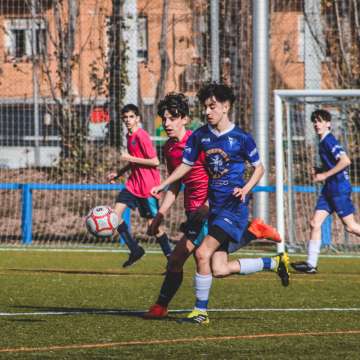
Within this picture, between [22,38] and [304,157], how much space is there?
18.7 feet

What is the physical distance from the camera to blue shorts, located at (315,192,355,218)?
Answer: 544 inches

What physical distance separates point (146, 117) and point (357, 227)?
8.06 m

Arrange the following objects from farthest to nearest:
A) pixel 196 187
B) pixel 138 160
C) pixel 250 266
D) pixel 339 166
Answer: pixel 138 160
pixel 339 166
pixel 196 187
pixel 250 266

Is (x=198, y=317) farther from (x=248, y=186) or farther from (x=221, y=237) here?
(x=248, y=186)

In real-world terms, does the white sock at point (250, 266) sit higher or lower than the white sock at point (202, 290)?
higher

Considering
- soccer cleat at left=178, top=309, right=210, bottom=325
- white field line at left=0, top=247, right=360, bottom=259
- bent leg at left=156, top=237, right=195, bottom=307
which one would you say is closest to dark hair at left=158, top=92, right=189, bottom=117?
bent leg at left=156, top=237, right=195, bottom=307

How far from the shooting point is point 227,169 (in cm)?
891

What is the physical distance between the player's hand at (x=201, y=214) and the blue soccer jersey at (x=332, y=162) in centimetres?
422

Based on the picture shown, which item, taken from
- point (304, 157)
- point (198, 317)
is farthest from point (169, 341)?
point (304, 157)

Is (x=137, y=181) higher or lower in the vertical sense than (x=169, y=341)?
higher

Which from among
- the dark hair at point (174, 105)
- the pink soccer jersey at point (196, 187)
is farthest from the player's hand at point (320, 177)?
the dark hair at point (174, 105)

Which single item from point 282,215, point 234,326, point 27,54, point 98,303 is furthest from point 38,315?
point 27,54

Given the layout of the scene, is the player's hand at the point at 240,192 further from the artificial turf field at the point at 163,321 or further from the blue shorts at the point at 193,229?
the artificial turf field at the point at 163,321

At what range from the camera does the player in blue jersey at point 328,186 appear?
533 inches
